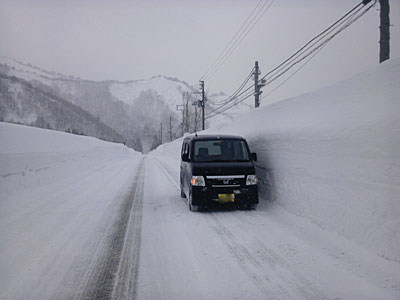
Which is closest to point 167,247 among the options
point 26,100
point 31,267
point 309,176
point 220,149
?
point 31,267

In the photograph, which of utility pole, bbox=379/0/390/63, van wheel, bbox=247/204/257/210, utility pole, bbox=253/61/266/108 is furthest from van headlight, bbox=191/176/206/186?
utility pole, bbox=253/61/266/108

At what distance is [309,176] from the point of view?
6.82m

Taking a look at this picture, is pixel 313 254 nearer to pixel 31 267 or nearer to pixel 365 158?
pixel 365 158

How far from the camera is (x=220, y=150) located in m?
9.01

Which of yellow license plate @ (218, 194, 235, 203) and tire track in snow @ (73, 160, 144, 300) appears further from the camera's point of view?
yellow license plate @ (218, 194, 235, 203)

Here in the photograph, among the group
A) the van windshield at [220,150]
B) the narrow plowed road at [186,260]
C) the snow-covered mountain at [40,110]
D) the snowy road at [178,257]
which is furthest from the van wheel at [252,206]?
the snow-covered mountain at [40,110]

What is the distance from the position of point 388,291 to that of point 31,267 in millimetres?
4663

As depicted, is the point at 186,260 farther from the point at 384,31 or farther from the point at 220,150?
the point at 384,31

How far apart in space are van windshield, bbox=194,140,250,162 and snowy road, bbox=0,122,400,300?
154 cm

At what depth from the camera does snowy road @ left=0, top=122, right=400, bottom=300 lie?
359cm

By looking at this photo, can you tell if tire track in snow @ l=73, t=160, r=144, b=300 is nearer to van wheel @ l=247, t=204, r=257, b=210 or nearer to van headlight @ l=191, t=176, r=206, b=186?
van headlight @ l=191, t=176, r=206, b=186

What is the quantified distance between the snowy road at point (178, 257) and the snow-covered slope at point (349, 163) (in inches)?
13.7

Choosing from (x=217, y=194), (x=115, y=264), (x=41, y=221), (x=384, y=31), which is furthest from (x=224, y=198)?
(x=384, y=31)

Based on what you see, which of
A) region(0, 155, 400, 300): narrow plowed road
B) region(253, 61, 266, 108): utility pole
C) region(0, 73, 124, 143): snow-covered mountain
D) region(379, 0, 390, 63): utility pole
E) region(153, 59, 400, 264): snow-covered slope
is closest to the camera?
region(0, 155, 400, 300): narrow plowed road
